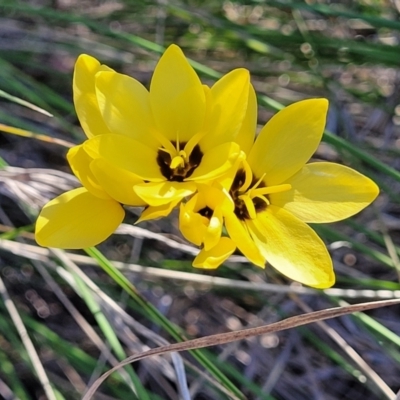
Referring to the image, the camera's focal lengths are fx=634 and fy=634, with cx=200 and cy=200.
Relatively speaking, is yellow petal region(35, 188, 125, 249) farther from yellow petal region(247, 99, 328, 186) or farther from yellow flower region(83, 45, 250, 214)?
yellow petal region(247, 99, 328, 186)

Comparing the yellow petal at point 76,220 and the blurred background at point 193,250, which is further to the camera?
the blurred background at point 193,250

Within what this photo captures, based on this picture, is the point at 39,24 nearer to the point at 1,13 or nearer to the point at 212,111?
the point at 1,13

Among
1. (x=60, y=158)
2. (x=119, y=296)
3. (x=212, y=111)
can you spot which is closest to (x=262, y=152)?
(x=212, y=111)

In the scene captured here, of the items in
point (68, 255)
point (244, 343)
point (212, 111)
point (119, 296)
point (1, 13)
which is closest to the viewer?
point (212, 111)

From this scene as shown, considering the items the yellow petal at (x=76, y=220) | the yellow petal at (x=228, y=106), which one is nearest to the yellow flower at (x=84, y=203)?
the yellow petal at (x=76, y=220)

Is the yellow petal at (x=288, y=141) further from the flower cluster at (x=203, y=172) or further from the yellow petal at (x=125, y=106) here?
the yellow petal at (x=125, y=106)
